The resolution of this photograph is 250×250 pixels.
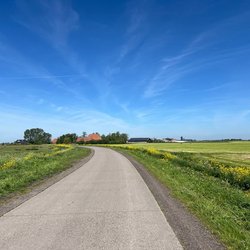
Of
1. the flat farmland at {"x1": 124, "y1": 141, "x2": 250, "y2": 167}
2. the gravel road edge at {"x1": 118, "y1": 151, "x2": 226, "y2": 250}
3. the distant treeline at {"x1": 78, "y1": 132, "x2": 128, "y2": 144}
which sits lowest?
the gravel road edge at {"x1": 118, "y1": 151, "x2": 226, "y2": 250}

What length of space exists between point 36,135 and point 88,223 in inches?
7581

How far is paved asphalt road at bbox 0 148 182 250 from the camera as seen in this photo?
6406 millimetres

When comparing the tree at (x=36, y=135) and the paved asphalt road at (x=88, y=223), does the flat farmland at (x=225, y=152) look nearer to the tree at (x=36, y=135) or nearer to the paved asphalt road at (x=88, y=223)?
the paved asphalt road at (x=88, y=223)

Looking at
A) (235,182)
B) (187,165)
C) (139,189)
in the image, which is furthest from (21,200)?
(187,165)

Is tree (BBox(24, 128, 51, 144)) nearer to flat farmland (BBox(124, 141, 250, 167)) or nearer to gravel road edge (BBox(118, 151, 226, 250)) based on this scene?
flat farmland (BBox(124, 141, 250, 167))

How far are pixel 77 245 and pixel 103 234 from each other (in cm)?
84

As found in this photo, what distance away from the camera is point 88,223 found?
798 centimetres

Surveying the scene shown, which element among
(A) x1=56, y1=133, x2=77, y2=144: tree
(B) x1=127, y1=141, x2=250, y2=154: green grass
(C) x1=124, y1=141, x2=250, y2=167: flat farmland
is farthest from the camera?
(A) x1=56, y1=133, x2=77, y2=144: tree

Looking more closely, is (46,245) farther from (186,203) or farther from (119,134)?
(119,134)

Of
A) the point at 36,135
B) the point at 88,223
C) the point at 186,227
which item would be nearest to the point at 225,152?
the point at 186,227

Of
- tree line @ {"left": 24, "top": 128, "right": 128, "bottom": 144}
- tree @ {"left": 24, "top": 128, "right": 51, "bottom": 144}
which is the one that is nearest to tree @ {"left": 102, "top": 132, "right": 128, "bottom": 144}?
tree line @ {"left": 24, "top": 128, "right": 128, "bottom": 144}

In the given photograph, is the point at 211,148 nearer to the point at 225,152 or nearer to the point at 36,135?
the point at 225,152

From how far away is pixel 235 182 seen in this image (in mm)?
17281

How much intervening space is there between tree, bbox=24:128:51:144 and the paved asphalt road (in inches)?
7206
